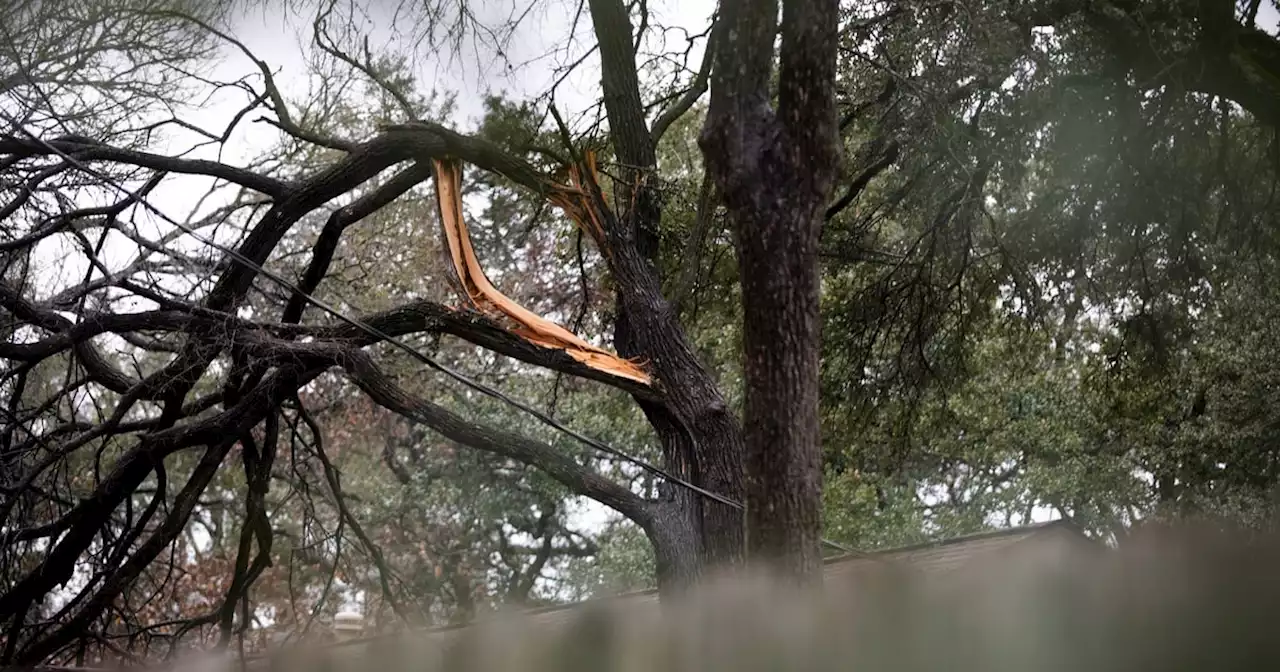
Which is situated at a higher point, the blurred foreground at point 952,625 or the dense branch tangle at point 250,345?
the dense branch tangle at point 250,345

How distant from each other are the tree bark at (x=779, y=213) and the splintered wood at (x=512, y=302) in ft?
10.4

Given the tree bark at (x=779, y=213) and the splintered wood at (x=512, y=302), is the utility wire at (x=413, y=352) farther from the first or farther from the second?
the splintered wood at (x=512, y=302)

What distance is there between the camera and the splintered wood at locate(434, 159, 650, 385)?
25.8 ft

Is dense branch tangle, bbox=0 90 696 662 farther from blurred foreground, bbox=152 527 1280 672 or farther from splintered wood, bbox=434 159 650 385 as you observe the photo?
blurred foreground, bbox=152 527 1280 672

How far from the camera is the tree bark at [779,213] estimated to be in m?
4.65

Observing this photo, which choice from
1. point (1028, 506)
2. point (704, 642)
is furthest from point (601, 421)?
point (704, 642)

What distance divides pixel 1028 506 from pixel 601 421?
20.9ft

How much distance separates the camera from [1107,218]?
10.2 metres

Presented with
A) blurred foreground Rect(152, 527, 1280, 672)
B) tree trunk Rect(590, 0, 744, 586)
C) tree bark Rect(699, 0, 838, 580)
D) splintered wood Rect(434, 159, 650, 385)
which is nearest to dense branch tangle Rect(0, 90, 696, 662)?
splintered wood Rect(434, 159, 650, 385)

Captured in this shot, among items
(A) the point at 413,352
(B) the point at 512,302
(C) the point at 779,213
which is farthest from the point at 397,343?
(C) the point at 779,213

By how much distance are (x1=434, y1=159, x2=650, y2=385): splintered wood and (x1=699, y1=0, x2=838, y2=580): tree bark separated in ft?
10.4

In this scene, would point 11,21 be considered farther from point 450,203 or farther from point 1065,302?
point 1065,302

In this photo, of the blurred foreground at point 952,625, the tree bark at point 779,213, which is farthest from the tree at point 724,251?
the blurred foreground at point 952,625

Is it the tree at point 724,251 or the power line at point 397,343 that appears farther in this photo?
the power line at point 397,343
